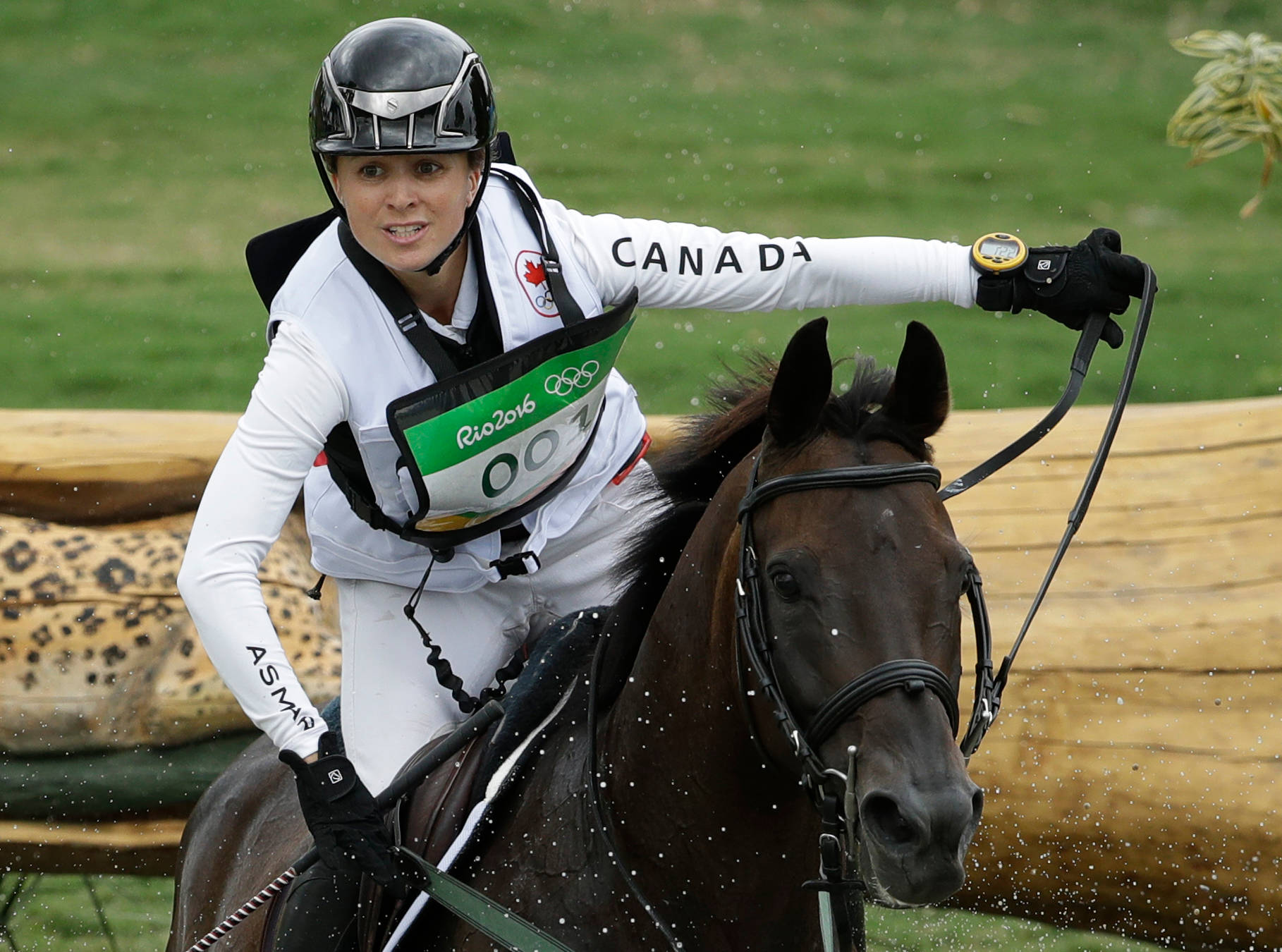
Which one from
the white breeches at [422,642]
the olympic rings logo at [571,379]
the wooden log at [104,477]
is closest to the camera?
the olympic rings logo at [571,379]

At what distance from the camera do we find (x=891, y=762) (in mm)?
2275

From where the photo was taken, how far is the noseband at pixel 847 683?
2311mm

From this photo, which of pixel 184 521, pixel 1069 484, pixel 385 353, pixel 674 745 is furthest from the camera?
pixel 184 521

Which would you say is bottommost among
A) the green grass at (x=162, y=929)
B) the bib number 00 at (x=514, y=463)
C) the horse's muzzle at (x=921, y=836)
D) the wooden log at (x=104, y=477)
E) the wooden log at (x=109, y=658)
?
the green grass at (x=162, y=929)

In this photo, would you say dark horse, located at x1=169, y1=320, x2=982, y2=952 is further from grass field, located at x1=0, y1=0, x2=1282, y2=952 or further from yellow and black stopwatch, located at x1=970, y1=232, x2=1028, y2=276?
grass field, located at x1=0, y1=0, x2=1282, y2=952

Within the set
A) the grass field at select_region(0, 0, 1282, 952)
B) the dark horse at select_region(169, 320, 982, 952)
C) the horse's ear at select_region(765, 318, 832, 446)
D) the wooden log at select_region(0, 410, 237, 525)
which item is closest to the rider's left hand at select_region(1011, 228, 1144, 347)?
the dark horse at select_region(169, 320, 982, 952)

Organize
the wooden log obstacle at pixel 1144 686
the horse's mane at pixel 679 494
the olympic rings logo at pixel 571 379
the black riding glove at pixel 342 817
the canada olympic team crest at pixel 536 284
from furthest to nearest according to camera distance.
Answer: the wooden log obstacle at pixel 1144 686 < the canada olympic team crest at pixel 536 284 < the olympic rings logo at pixel 571 379 < the horse's mane at pixel 679 494 < the black riding glove at pixel 342 817

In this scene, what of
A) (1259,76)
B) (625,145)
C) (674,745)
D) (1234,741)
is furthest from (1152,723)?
(625,145)

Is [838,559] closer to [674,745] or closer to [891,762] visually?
[891,762]

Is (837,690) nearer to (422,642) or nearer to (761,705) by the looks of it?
(761,705)

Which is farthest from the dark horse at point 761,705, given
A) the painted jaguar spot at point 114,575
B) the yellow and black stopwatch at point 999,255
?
the painted jaguar spot at point 114,575

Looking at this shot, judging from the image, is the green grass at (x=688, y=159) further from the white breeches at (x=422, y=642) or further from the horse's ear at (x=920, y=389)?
the horse's ear at (x=920, y=389)

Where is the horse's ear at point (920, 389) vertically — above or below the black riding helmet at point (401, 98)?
below

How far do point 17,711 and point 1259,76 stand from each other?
4.43 metres
